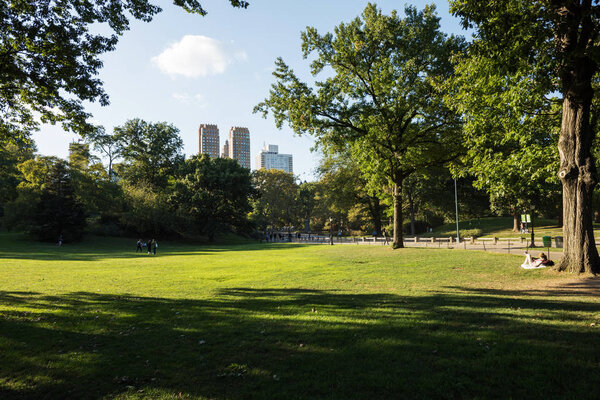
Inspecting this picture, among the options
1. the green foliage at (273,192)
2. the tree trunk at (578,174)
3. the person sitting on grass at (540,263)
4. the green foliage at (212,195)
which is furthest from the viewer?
the green foliage at (273,192)

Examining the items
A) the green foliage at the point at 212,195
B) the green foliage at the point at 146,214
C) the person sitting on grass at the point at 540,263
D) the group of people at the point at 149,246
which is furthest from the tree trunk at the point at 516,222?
the green foliage at the point at 146,214

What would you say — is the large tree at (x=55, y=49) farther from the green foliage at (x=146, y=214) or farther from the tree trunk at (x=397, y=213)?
the green foliage at (x=146, y=214)

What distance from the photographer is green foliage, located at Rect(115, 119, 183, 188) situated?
2559 inches

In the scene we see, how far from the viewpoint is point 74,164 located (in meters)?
50.8

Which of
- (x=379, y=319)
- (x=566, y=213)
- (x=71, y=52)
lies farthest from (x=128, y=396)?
(x=566, y=213)

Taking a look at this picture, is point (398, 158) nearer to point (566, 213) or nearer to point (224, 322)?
point (566, 213)

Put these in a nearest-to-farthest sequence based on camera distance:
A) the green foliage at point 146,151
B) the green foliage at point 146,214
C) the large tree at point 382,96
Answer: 1. the large tree at point 382,96
2. the green foliage at point 146,214
3. the green foliage at point 146,151

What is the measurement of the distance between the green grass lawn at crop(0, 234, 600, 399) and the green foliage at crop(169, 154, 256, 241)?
41.1 m

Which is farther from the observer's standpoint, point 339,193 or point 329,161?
point 329,161

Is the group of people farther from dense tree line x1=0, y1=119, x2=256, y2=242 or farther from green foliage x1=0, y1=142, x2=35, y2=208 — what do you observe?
green foliage x1=0, y1=142, x2=35, y2=208

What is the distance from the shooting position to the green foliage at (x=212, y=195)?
51375mm

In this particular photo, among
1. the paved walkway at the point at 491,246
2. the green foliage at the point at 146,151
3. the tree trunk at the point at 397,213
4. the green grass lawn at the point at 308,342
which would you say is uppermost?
the green foliage at the point at 146,151

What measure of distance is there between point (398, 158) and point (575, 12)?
12309 millimetres

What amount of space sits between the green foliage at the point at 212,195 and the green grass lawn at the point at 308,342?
4106 cm
